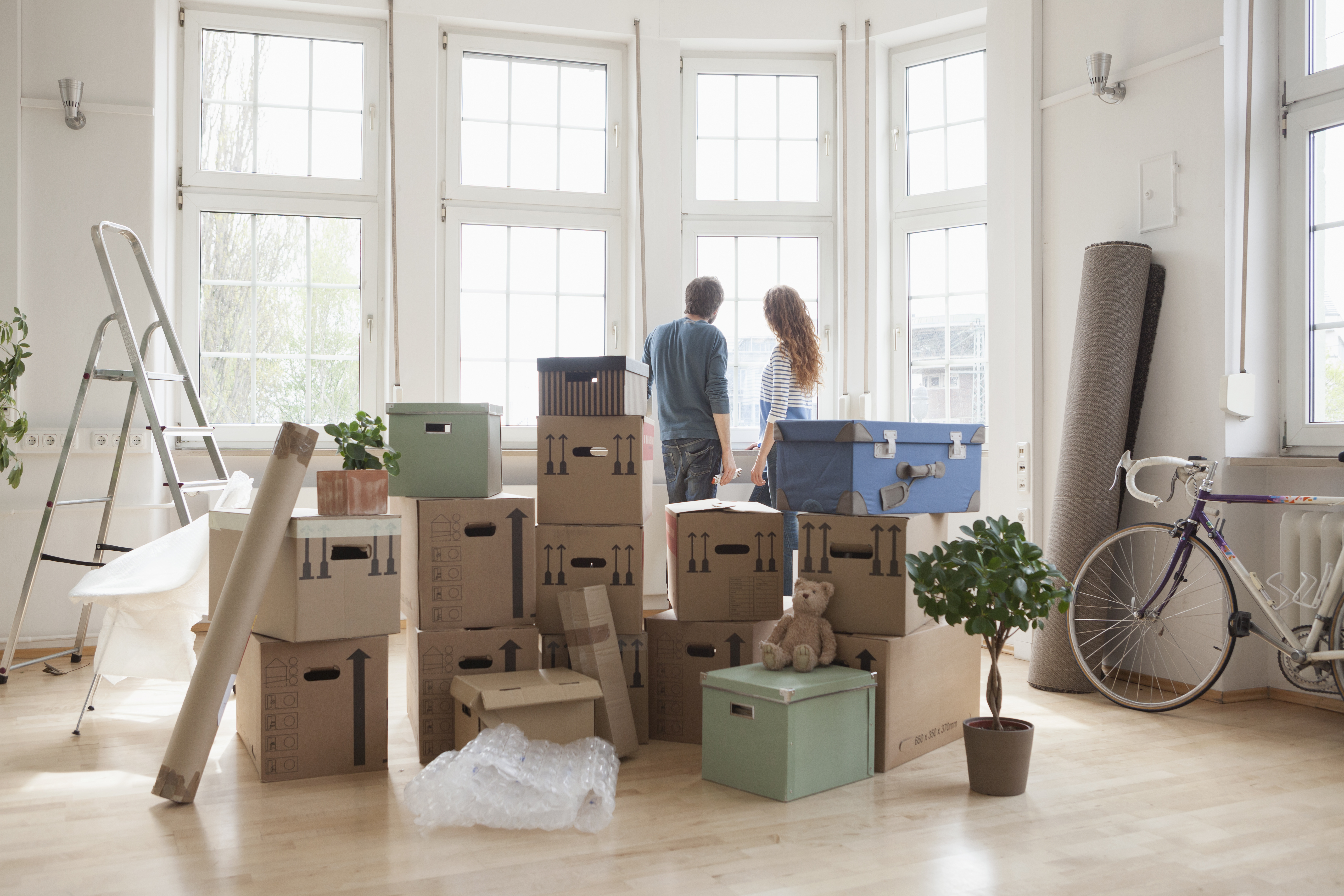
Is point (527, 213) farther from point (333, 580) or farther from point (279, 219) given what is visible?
point (333, 580)

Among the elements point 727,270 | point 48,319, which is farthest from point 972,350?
point 48,319

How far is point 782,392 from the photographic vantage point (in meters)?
3.64

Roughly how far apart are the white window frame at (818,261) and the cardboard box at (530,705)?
2187mm

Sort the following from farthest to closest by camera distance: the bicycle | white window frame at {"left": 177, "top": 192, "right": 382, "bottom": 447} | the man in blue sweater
Answer: white window frame at {"left": 177, "top": 192, "right": 382, "bottom": 447} < the man in blue sweater < the bicycle

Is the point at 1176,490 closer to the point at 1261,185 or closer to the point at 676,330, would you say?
the point at 1261,185

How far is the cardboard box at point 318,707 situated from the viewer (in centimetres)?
238

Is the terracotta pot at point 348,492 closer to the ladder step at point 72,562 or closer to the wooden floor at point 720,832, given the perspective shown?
the wooden floor at point 720,832

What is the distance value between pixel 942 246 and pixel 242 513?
10.6ft

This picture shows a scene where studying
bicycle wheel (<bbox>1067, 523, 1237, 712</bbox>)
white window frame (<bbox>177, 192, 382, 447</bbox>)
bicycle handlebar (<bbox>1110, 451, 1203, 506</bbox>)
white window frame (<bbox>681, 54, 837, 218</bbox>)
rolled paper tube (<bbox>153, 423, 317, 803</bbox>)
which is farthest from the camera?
white window frame (<bbox>681, 54, 837, 218</bbox>)

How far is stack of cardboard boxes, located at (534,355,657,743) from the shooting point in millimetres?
2736

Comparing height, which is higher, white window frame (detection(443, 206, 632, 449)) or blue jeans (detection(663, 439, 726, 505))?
white window frame (detection(443, 206, 632, 449))

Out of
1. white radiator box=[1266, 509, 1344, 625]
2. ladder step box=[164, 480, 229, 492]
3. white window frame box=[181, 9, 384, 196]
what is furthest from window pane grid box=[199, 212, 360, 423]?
white radiator box=[1266, 509, 1344, 625]

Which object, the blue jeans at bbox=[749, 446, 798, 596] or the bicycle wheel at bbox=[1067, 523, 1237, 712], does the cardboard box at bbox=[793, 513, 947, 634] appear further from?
the bicycle wheel at bbox=[1067, 523, 1237, 712]

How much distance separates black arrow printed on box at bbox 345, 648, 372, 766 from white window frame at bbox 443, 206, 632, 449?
1.89 meters
